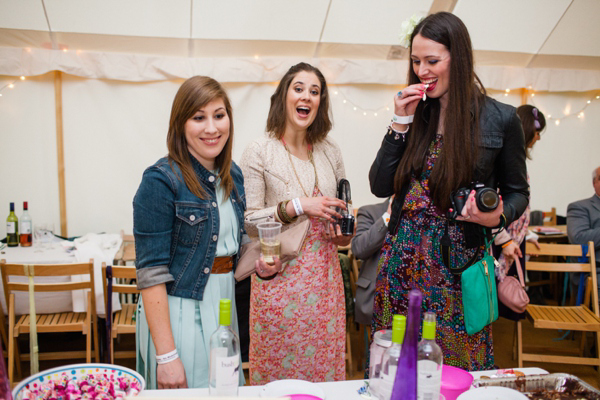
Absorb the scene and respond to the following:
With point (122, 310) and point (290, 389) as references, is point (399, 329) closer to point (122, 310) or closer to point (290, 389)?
point (290, 389)

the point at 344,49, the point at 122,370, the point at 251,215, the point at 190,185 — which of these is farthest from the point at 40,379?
the point at 344,49

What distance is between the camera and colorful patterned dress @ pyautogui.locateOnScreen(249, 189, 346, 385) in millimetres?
2049

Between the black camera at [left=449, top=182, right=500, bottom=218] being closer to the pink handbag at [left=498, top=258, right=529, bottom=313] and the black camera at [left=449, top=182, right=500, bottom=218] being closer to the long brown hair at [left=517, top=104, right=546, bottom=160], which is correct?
the pink handbag at [left=498, top=258, right=529, bottom=313]

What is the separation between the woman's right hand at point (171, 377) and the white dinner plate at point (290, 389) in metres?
0.26

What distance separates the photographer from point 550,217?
5824 millimetres

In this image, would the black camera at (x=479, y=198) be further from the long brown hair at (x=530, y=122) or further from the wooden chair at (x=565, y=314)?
the long brown hair at (x=530, y=122)

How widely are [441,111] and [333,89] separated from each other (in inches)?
143

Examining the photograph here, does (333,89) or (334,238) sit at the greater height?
(333,89)

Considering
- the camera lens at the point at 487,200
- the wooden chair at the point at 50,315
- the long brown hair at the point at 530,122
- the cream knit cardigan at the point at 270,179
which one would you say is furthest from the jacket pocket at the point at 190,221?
the long brown hair at the point at 530,122

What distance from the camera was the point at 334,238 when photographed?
2.11 metres

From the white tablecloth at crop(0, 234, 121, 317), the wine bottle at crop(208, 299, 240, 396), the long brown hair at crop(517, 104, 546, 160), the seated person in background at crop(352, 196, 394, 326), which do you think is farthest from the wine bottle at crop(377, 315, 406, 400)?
the long brown hair at crop(517, 104, 546, 160)

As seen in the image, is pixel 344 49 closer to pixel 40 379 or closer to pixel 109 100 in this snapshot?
Result: pixel 109 100

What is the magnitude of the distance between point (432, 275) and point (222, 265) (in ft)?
2.46

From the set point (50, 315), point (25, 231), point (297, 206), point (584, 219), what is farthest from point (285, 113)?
point (584, 219)
